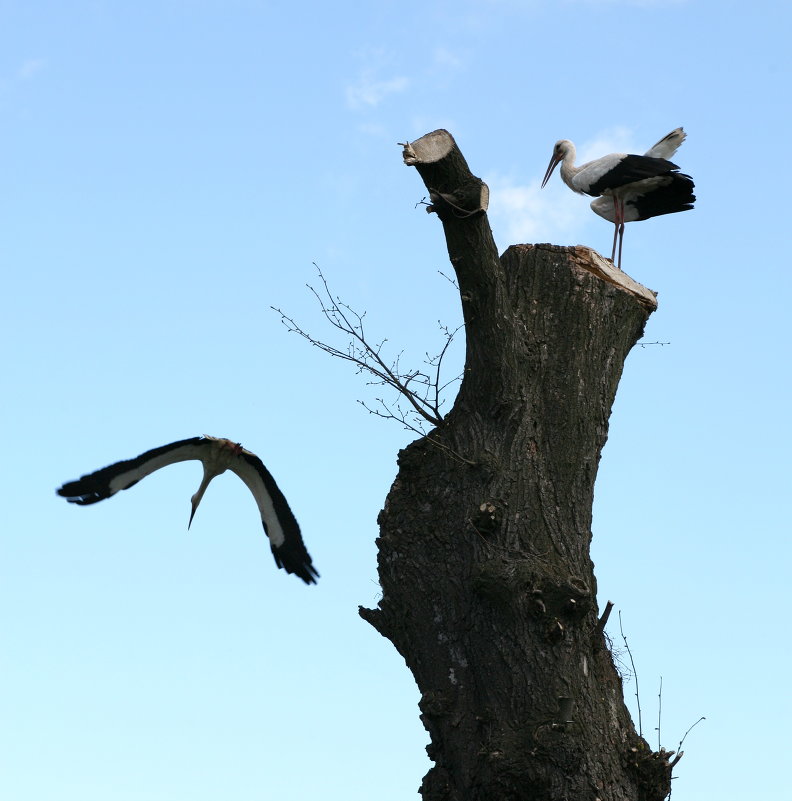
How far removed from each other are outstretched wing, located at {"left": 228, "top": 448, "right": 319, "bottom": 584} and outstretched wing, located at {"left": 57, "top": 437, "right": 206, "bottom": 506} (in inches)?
11.1

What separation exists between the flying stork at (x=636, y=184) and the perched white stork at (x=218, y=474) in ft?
13.1

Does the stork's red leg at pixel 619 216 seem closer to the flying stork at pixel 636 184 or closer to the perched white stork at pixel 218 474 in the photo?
the flying stork at pixel 636 184

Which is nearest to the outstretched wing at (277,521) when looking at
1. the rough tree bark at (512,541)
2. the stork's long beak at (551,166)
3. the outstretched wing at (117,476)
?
the outstretched wing at (117,476)

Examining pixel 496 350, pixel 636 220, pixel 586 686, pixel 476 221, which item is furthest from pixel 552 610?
pixel 636 220

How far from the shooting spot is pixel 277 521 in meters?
5.57

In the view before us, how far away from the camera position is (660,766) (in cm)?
412

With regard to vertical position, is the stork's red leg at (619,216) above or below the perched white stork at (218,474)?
above

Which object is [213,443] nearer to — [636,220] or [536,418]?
[536,418]

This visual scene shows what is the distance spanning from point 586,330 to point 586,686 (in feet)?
5.79

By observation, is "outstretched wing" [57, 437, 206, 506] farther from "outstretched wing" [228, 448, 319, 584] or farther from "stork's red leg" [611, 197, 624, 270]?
"stork's red leg" [611, 197, 624, 270]

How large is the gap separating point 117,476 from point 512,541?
2.13 meters

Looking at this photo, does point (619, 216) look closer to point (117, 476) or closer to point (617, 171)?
point (617, 171)

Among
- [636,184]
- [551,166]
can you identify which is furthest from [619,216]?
[551,166]

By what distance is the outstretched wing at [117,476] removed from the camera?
524 cm
